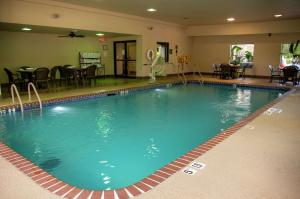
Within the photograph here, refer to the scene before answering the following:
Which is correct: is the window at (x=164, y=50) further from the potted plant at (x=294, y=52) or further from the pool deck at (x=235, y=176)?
the pool deck at (x=235, y=176)

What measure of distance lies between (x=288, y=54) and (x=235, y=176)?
1211 cm

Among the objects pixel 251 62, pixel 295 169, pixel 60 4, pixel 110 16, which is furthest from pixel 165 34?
pixel 295 169

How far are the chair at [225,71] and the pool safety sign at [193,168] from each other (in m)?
10.0

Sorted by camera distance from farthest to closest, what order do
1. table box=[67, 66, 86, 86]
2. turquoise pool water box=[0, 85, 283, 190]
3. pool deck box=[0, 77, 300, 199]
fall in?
1. table box=[67, 66, 86, 86]
2. turquoise pool water box=[0, 85, 283, 190]
3. pool deck box=[0, 77, 300, 199]

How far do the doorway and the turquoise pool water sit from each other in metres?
5.78

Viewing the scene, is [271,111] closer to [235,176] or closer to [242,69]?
[235,176]

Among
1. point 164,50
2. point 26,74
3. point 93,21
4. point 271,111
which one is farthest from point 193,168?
point 164,50

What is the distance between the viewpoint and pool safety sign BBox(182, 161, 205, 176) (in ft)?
8.14

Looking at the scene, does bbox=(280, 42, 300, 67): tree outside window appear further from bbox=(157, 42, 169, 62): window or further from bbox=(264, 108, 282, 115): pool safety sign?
bbox=(264, 108, 282, 115): pool safety sign

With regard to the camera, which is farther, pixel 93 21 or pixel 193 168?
pixel 93 21

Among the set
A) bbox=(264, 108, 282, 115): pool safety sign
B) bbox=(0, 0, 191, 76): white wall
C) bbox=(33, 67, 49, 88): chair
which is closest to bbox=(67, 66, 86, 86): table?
bbox=(33, 67, 49, 88): chair

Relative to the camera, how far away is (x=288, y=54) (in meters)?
12.4

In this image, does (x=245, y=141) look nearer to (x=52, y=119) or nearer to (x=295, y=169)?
(x=295, y=169)

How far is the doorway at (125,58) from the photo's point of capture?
13109mm
